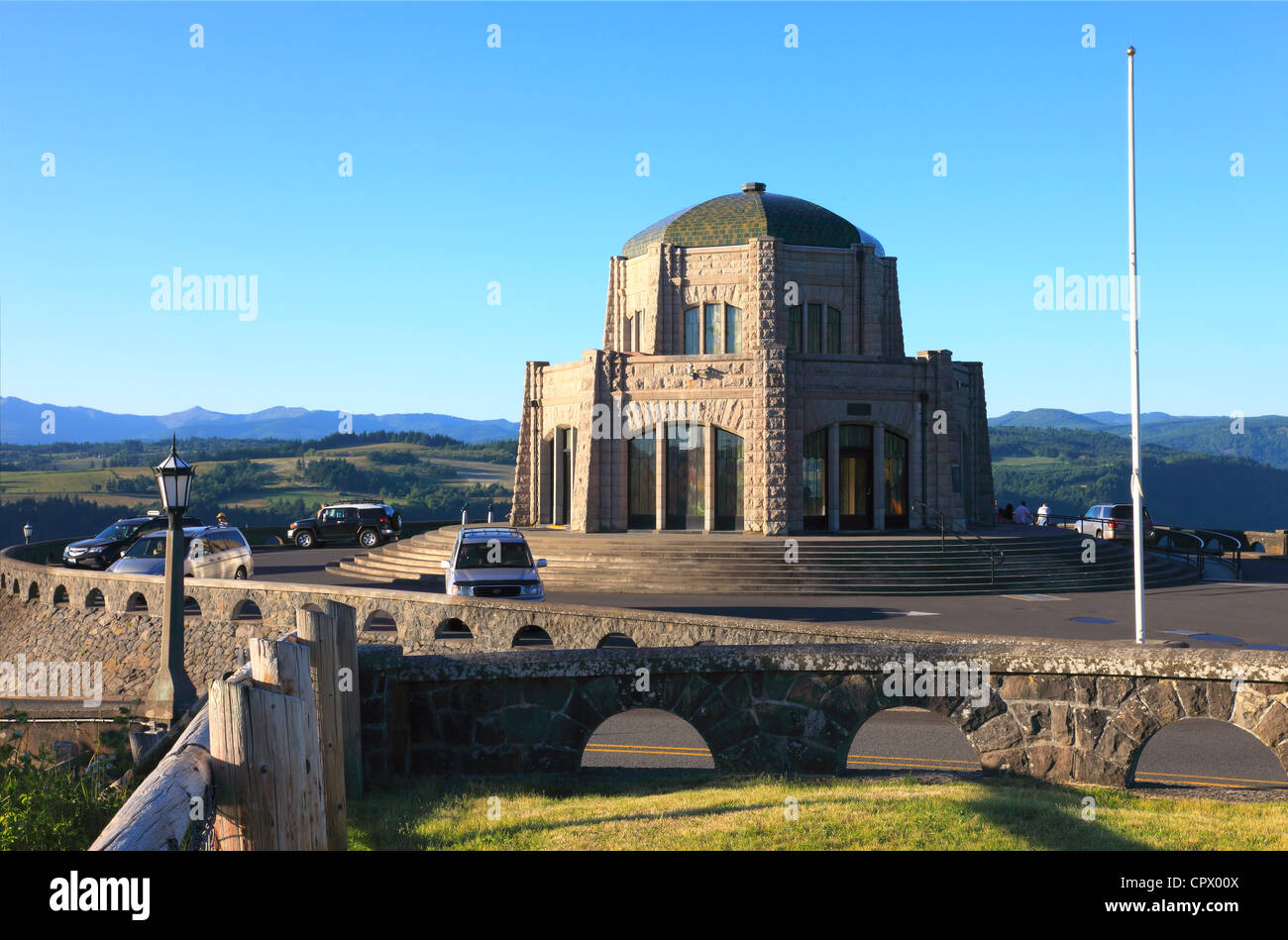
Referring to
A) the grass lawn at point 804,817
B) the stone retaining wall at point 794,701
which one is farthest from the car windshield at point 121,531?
the grass lawn at point 804,817

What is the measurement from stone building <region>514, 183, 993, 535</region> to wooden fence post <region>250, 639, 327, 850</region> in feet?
88.7

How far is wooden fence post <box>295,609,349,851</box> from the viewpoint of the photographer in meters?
6.32

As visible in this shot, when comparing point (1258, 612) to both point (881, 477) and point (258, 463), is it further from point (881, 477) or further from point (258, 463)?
point (258, 463)

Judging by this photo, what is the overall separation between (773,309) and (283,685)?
104 ft

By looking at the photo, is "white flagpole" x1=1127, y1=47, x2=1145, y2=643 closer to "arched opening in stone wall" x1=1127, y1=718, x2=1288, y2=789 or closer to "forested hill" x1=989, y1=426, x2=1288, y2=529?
"arched opening in stone wall" x1=1127, y1=718, x2=1288, y2=789

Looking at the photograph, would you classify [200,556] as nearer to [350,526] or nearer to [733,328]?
[350,526]

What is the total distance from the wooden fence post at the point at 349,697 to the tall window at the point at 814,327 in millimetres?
32107

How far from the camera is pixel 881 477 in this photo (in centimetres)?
3378

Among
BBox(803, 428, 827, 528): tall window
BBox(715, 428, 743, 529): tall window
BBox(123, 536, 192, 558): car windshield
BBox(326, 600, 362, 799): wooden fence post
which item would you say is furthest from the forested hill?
BBox(326, 600, 362, 799): wooden fence post

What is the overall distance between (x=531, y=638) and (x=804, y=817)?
1280cm

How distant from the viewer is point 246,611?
1024 inches

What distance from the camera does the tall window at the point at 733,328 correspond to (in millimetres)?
38500

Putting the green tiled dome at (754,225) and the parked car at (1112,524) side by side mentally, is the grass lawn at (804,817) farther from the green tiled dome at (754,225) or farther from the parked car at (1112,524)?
the parked car at (1112,524)
